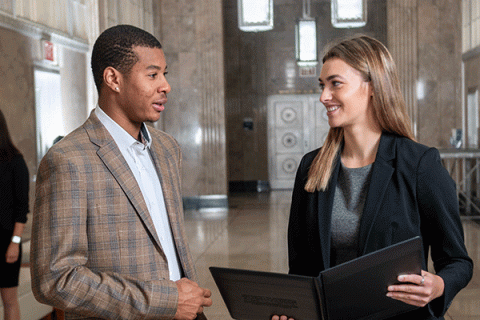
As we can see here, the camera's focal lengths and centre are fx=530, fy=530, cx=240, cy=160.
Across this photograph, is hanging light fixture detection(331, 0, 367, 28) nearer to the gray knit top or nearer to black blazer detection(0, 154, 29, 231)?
black blazer detection(0, 154, 29, 231)

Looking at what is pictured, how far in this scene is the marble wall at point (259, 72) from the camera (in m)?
17.4

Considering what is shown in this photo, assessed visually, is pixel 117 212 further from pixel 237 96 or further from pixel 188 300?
pixel 237 96

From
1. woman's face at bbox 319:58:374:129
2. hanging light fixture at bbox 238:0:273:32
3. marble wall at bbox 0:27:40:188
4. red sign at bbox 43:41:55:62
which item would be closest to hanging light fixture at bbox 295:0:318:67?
hanging light fixture at bbox 238:0:273:32

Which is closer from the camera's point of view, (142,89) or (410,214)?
(142,89)

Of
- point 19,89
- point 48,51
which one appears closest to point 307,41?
point 48,51

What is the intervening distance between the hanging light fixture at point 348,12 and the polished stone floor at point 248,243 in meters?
3.34

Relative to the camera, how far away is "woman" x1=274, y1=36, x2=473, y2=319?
6.80 ft

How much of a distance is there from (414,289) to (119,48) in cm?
138

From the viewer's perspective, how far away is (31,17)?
612 cm

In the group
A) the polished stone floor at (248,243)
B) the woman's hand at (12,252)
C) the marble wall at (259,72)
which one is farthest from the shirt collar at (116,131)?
the marble wall at (259,72)

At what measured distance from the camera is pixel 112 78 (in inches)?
78.5

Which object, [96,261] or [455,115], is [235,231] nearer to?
[455,115]

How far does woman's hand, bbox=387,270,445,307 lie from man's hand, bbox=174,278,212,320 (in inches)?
26.0

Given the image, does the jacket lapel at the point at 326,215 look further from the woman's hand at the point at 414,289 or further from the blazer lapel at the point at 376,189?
the woman's hand at the point at 414,289
